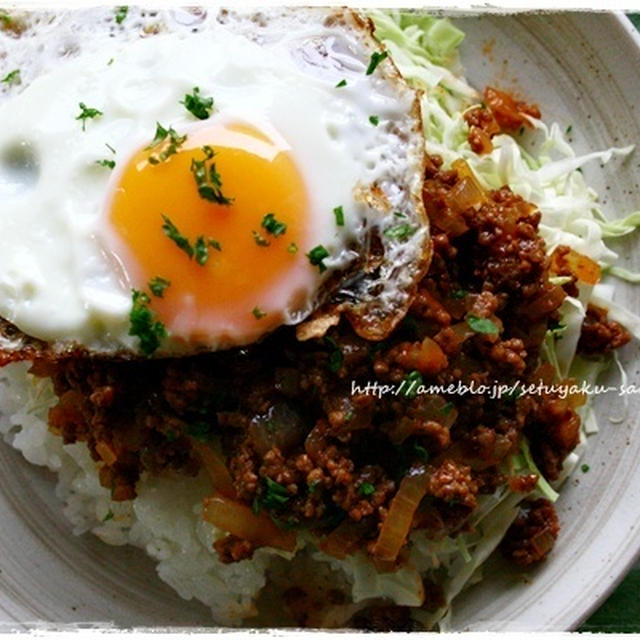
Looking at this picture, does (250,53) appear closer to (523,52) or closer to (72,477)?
(523,52)

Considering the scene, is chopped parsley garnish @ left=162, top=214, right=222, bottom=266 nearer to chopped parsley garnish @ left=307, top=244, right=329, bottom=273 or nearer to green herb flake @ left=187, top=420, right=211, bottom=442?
chopped parsley garnish @ left=307, top=244, right=329, bottom=273

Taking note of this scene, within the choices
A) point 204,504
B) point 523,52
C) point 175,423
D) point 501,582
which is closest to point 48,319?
point 175,423

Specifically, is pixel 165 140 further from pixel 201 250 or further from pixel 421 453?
pixel 421 453

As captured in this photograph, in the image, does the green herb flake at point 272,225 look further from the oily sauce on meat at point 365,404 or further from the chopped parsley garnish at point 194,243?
the oily sauce on meat at point 365,404

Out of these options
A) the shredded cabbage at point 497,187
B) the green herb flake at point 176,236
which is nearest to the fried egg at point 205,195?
the green herb flake at point 176,236

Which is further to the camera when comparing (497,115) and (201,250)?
(497,115)

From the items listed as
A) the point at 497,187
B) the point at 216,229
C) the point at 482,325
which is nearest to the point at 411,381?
the point at 482,325

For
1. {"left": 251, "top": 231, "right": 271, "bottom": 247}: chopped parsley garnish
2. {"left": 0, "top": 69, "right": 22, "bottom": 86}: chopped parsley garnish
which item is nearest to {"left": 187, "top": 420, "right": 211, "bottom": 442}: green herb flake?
{"left": 251, "top": 231, "right": 271, "bottom": 247}: chopped parsley garnish
